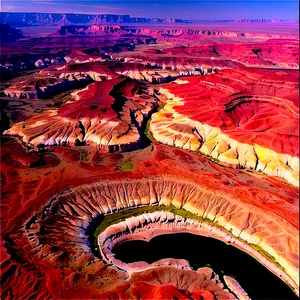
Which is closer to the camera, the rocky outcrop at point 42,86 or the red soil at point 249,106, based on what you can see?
the red soil at point 249,106

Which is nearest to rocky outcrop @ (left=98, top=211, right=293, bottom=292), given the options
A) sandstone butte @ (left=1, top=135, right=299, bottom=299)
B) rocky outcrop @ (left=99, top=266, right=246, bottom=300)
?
sandstone butte @ (left=1, top=135, right=299, bottom=299)

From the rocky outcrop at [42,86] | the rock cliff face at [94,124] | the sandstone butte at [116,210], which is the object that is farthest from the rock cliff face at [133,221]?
the rocky outcrop at [42,86]

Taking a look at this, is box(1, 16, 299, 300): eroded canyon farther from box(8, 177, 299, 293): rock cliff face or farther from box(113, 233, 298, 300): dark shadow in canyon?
box(113, 233, 298, 300): dark shadow in canyon

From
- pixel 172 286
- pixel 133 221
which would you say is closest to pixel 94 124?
pixel 133 221

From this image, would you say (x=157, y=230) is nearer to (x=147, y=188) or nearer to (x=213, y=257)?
(x=147, y=188)

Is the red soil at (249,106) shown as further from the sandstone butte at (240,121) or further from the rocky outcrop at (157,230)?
the rocky outcrop at (157,230)

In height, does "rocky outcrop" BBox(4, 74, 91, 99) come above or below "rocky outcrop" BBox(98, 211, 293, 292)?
above
